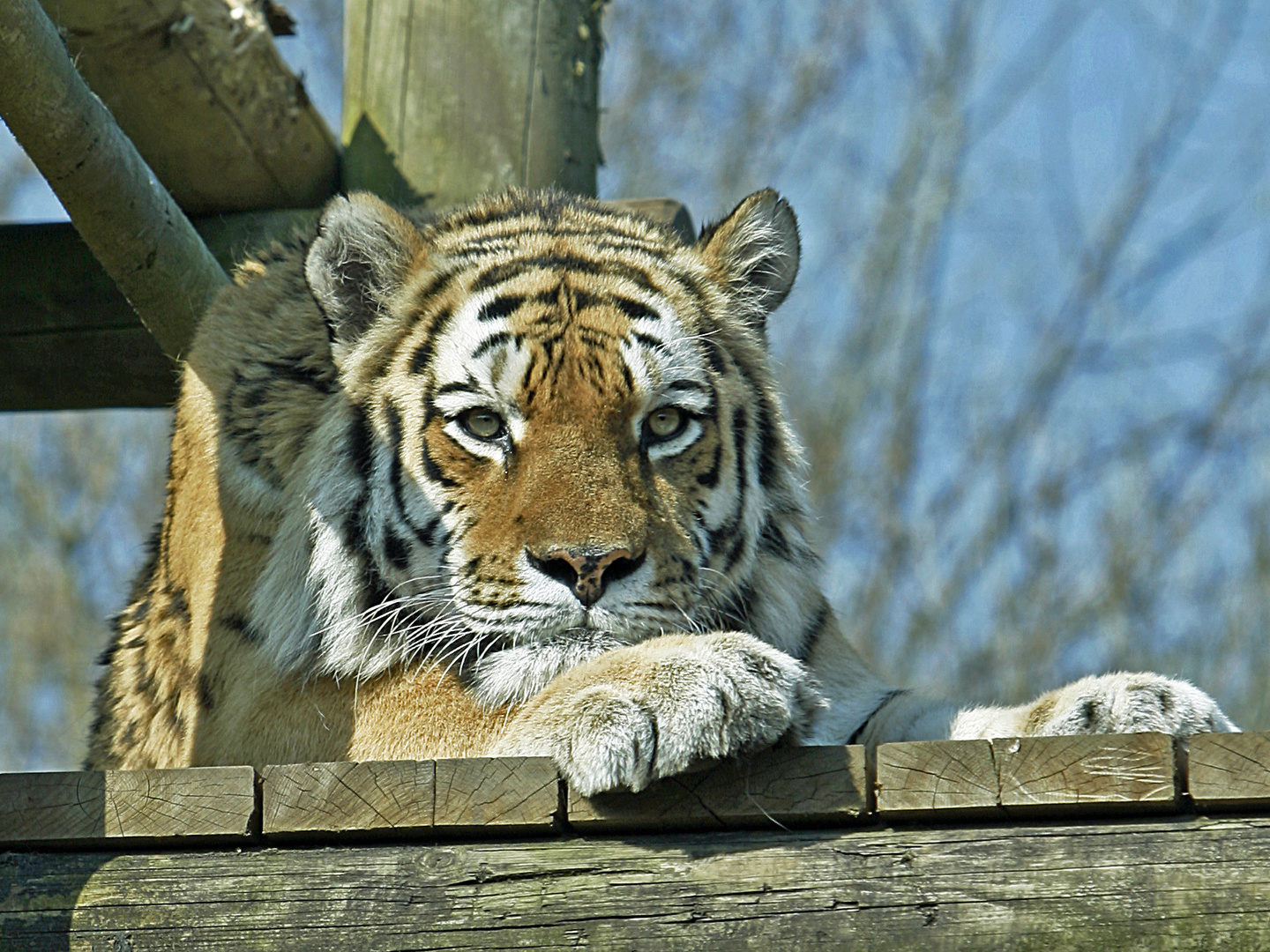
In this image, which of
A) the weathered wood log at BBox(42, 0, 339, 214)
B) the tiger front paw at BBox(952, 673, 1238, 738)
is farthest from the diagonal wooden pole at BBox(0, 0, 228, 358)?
the tiger front paw at BBox(952, 673, 1238, 738)

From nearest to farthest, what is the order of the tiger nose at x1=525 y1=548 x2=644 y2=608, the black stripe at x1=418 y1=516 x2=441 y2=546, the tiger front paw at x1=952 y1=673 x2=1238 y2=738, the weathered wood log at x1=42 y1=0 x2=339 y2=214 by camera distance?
the tiger front paw at x1=952 y1=673 x2=1238 y2=738
the tiger nose at x1=525 y1=548 x2=644 y2=608
the black stripe at x1=418 y1=516 x2=441 y2=546
the weathered wood log at x1=42 y1=0 x2=339 y2=214

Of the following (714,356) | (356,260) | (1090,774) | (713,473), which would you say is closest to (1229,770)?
(1090,774)

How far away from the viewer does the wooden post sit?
13.0 ft

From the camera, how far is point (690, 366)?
322 cm

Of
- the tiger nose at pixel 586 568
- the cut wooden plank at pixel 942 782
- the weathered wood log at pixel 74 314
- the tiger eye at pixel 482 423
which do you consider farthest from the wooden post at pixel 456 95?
the cut wooden plank at pixel 942 782

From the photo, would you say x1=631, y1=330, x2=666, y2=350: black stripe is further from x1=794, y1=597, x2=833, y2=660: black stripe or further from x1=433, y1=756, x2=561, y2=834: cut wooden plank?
x1=433, y1=756, x2=561, y2=834: cut wooden plank

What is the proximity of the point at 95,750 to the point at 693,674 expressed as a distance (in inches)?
79.3

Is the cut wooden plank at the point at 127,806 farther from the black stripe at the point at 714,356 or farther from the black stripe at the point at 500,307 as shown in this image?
the black stripe at the point at 714,356

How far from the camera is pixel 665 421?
314 cm

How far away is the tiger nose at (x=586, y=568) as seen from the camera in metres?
2.77

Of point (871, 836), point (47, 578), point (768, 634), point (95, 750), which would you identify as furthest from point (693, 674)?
point (47, 578)

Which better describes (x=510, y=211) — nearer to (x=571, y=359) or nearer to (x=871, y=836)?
(x=571, y=359)

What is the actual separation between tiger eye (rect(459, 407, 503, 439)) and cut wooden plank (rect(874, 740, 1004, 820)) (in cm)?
132

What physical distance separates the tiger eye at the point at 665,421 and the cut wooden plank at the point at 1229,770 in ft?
4.61
